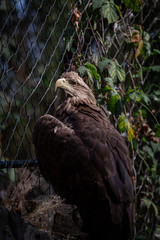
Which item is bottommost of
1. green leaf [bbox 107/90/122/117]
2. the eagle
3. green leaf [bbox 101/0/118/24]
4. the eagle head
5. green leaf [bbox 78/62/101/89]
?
the eagle

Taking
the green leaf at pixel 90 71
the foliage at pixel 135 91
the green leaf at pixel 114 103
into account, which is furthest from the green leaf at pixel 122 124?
the green leaf at pixel 90 71

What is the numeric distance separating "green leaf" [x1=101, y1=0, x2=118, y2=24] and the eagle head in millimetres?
745

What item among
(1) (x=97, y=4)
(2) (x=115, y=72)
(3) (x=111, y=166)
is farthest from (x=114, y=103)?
(1) (x=97, y=4)

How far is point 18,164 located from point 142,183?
7.65 feet

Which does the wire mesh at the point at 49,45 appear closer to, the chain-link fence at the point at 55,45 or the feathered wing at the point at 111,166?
the chain-link fence at the point at 55,45

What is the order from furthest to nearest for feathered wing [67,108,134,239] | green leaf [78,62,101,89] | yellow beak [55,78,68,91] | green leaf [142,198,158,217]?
green leaf [142,198,158,217] → green leaf [78,62,101,89] → yellow beak [55,78,68,91] → feathered wing [67,108,134,239]

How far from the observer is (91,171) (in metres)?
2.67

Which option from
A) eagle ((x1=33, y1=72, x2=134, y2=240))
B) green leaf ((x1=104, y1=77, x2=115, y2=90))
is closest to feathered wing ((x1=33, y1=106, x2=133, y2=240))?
eagle ((x1=33, y1=72, x2=134, y2=240))

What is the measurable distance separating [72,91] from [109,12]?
95cm

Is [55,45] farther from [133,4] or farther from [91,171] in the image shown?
[91,171]

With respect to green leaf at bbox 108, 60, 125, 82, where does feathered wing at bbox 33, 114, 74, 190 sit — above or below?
below

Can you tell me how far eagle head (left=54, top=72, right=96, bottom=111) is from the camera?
11.0 ft

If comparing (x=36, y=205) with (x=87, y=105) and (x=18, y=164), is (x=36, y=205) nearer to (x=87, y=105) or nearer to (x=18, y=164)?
(x=18, y=164)

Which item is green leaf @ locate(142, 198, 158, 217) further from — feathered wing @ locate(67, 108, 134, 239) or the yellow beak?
the yellow beak
